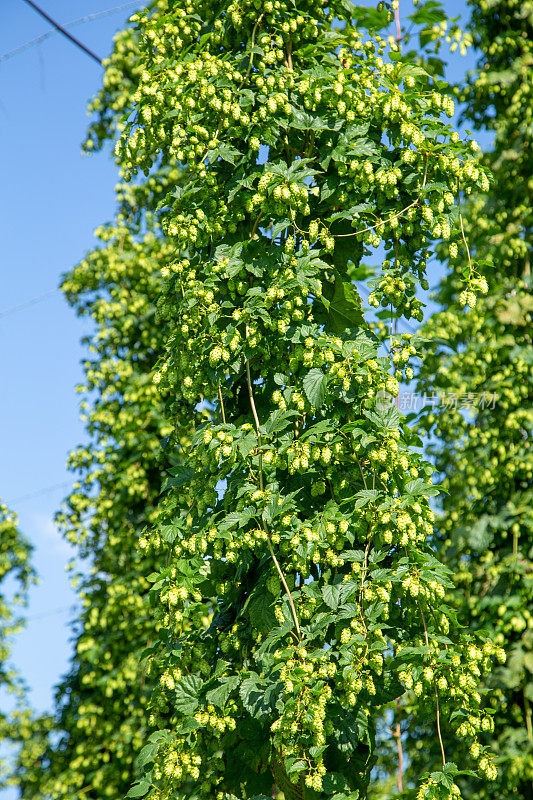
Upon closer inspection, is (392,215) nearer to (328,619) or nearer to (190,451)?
(190,451)

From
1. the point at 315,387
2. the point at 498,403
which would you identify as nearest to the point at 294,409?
the point at 315,387

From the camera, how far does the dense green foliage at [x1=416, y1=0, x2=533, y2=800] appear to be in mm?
4660

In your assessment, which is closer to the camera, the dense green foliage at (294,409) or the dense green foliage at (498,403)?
the dense green foliage at (294,409)

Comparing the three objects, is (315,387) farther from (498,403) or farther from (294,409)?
(498,403)

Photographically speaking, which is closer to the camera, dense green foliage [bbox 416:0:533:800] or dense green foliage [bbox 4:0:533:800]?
dense green foliage [bbox 4:0:533:800]

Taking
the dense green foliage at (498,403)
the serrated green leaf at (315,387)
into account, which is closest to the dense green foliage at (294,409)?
the serrated green leaf at (315,387)

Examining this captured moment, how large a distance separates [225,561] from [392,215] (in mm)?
1190

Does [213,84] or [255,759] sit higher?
[213,84]

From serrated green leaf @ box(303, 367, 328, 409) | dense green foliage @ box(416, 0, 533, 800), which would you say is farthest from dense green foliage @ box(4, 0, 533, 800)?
Result: dense green foliage @ box(416, 0, 533, 800)

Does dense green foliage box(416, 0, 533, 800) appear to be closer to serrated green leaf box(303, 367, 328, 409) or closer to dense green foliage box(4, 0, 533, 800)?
dense green foliage box(4, 0, 533, 800)

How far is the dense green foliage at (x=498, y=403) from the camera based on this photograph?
466 centimetres

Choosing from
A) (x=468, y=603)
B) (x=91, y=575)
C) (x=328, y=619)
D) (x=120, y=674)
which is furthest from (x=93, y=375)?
(x=328, y=619)

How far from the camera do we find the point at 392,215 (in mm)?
2373

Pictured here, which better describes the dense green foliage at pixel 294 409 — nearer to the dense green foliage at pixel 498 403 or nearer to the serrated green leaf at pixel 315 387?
the serrated green leaf at pixel 315 387
